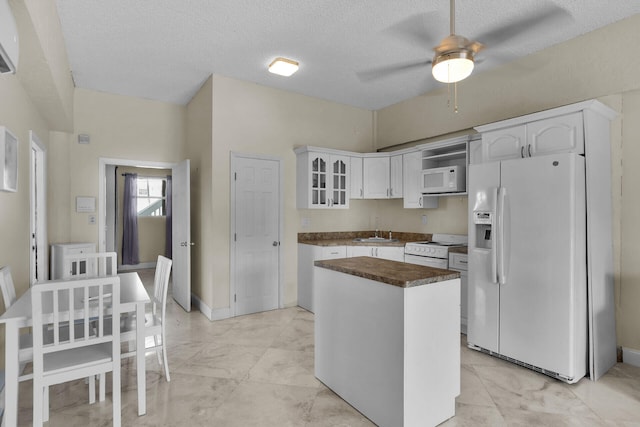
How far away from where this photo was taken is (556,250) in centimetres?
261

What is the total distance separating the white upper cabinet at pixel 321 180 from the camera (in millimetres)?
4480

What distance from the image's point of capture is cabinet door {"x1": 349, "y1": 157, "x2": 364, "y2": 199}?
487 centimetres

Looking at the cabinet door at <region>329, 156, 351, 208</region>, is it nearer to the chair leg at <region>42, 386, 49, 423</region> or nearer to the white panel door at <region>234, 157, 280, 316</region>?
the white panel door at <region>234, 157, 280, 316</region>

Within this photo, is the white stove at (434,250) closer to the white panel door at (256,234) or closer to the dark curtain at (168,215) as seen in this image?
the white panel door at (256,234)

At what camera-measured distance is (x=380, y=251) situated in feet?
14.1

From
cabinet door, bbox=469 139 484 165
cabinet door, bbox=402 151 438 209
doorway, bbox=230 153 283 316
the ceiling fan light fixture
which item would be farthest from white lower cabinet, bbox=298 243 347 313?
the ceiling fan light fixture

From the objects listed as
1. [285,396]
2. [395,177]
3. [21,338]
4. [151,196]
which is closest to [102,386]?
[21,338]

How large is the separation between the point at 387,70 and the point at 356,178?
4.99ft

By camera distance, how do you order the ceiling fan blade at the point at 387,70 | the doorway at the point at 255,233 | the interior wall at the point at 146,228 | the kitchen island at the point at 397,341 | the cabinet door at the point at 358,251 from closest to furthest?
A: the kitchen island at the point at 397,341, the ceiling fan blade at the point at 387,70, the doorway at the point at 255,233, the cabinet door at the point at 358,251, the interior wall at the point at 146,228

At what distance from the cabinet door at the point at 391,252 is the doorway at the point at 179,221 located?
7.73 feet

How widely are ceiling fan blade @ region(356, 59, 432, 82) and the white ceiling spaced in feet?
0.10

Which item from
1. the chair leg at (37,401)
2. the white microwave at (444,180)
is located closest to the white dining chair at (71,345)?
the chair leg at (37,401)

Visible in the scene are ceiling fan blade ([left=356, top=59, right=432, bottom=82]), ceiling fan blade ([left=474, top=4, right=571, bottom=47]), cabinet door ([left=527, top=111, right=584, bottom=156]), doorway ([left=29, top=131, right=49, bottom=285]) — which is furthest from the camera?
doorway ([left=29, top=131, right=49, bottom=285])

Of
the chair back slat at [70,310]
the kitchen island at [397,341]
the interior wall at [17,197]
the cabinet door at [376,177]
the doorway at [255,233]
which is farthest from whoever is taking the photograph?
the cabinet door at [376,177]
